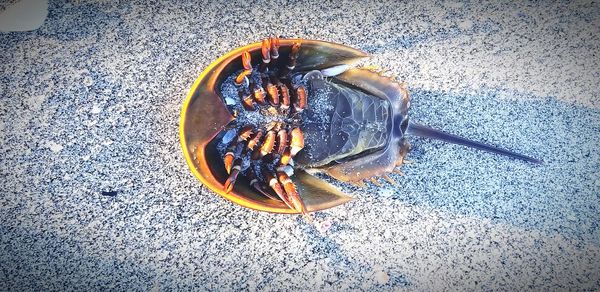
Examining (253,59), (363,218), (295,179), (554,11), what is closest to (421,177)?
(363,218)

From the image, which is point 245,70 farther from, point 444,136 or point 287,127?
point 444,136

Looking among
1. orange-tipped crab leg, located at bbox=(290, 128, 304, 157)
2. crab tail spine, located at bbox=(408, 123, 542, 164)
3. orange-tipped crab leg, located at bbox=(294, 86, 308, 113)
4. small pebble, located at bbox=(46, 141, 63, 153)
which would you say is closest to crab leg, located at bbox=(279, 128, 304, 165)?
orange-tipped crab leg, located at bbox=(290, 128, 304, 157)

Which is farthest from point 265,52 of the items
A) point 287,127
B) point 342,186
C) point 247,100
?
point 342,186

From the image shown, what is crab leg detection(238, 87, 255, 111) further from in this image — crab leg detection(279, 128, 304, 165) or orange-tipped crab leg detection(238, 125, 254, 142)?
crab leg detection(279, 128, 304, 165)

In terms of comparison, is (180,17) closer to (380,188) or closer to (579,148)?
(380,188)

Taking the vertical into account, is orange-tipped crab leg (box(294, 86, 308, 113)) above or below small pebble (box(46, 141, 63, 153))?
above
